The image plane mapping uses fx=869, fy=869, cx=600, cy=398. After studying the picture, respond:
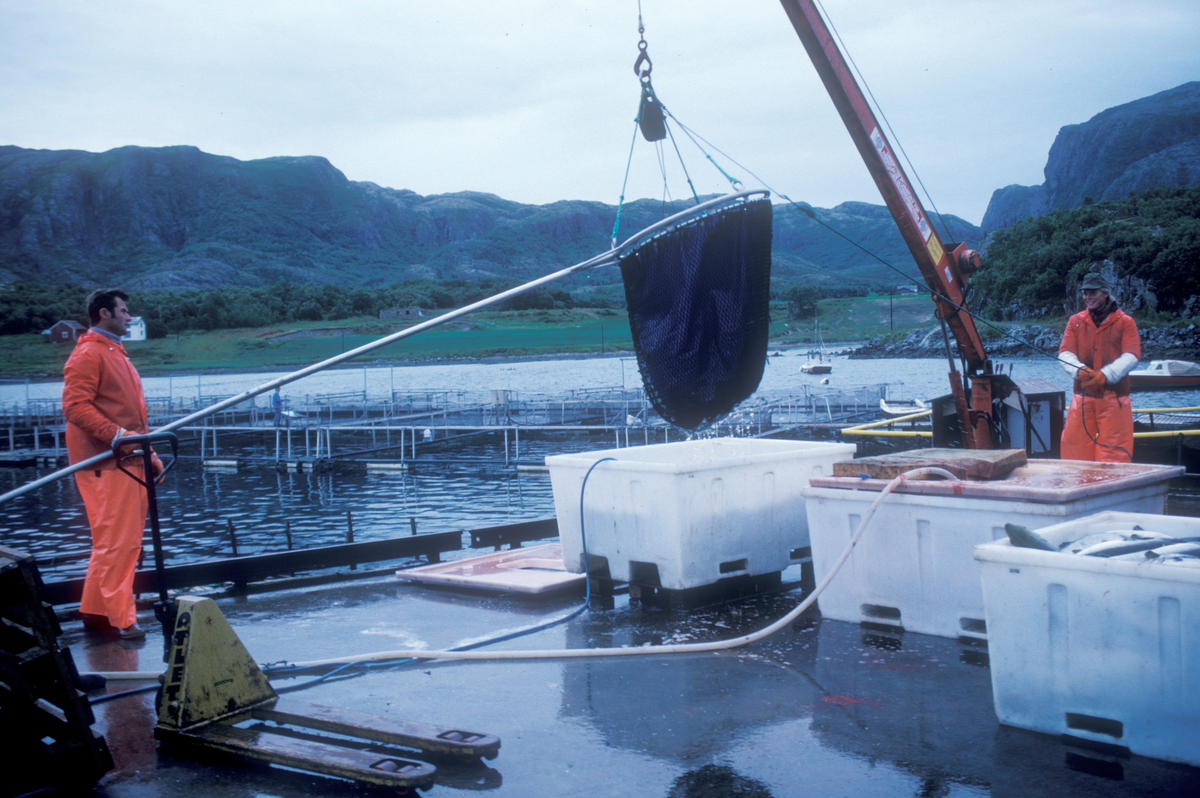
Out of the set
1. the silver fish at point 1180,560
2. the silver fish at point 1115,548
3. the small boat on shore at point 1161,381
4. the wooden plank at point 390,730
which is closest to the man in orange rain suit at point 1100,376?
the silver fish at point 1115,548

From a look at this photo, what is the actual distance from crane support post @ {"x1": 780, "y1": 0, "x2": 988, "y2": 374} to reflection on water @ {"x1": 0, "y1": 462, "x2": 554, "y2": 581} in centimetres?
743

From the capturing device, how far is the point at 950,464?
13.7 feet

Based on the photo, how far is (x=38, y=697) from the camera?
116 inches

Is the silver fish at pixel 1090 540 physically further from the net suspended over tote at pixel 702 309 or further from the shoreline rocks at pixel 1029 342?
the shoreline rocks at pixel 1029 342

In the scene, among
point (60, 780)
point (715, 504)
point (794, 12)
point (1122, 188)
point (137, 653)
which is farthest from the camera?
point (1122, 188)

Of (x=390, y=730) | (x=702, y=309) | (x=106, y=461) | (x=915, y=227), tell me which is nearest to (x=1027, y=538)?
(x=702, y=309)

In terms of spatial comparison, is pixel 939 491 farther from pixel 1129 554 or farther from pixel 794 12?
pixel 794 12

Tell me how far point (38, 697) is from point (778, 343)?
188 meters

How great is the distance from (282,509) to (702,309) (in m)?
18.0

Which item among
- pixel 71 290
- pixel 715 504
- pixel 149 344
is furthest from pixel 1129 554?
pixel 149 344

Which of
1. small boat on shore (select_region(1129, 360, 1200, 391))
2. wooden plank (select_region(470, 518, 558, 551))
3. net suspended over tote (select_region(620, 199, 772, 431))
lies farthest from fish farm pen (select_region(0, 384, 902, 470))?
net suspended over tote (select_region(620, 199, 772, 431))

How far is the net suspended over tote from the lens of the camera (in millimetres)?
4734

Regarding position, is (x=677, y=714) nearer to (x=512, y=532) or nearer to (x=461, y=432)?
(x=512, y=532)

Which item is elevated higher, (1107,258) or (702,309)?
(1107,258)
